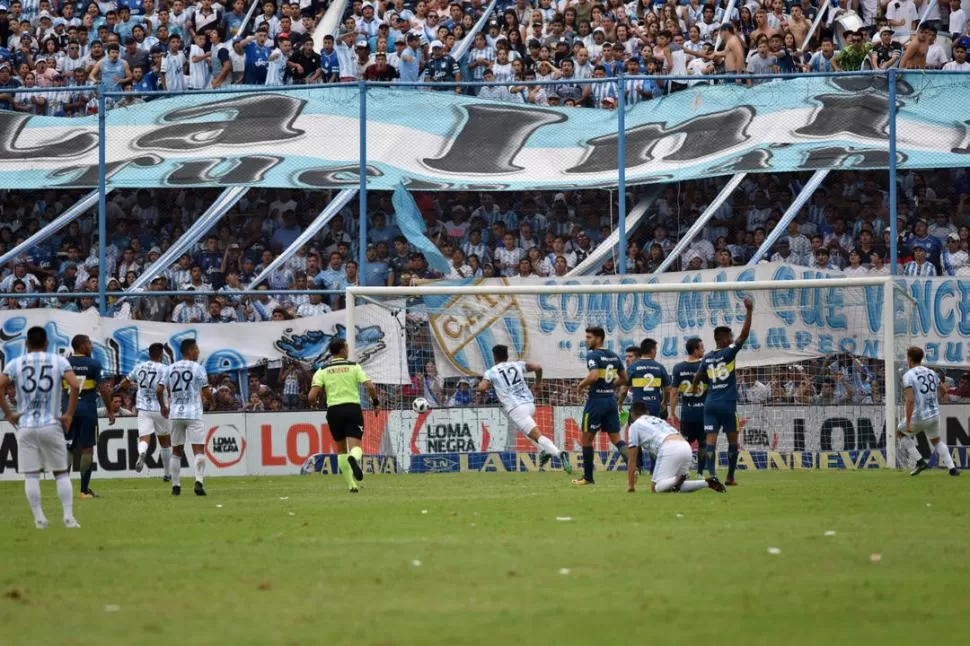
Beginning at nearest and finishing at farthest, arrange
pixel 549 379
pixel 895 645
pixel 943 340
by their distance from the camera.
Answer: pixel 895 645 < pixel 943 340 < pixel 549 379

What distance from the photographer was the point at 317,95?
27531mm

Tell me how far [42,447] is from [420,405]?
9851 millimetres

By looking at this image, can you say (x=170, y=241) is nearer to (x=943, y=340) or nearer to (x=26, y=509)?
(x=26, y=509)

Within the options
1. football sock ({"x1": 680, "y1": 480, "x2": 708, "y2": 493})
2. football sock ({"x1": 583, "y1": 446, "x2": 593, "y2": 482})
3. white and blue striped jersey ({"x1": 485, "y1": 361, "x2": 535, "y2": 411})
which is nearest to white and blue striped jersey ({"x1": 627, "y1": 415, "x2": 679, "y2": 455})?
football sock ({"x1": 680, "y1": 480, "x2": 708, "y2": 493})

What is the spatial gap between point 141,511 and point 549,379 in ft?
33.0

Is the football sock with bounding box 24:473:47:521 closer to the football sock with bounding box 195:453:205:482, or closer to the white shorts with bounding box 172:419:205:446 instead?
the football sock with bounding box 195:453:205:482

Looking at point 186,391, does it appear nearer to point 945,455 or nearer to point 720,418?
point 720,418

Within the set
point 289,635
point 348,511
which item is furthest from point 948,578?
point 348,511

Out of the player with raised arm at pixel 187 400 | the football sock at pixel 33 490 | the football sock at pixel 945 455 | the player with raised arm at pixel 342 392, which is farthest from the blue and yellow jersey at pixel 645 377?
the football sock at pixel 33 490

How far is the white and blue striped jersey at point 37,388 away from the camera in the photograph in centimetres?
1538

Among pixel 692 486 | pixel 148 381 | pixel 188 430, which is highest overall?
pixel 148 381

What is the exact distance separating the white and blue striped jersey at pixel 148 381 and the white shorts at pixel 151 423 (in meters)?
0.09

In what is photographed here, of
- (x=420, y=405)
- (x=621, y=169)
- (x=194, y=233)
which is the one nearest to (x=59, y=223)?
(x=194, y=233)

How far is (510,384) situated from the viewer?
2425 centimetres
